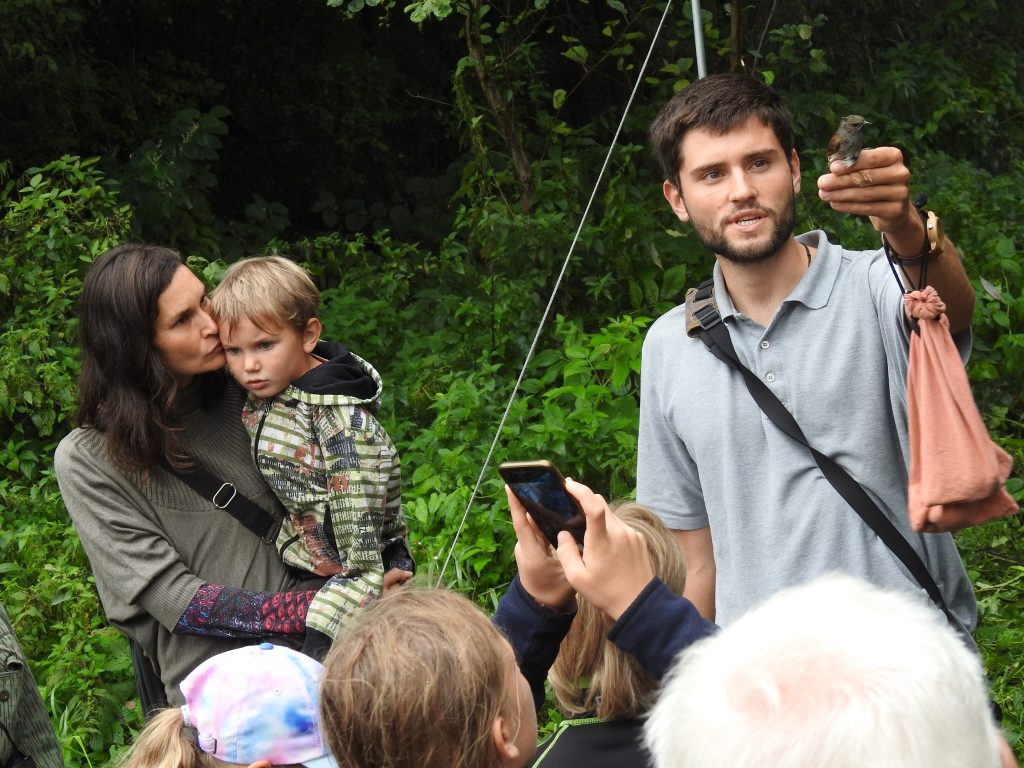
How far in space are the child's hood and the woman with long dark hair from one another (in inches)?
7.8

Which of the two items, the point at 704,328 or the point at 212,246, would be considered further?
the point at 212,246

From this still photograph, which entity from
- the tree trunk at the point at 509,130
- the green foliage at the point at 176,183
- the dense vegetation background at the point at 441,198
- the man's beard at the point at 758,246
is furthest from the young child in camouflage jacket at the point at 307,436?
the green foliage at the point at 176,183

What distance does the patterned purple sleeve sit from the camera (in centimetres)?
247

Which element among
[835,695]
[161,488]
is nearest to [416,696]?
[835,695]

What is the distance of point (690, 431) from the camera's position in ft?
7.73

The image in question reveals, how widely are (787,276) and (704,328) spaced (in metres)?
0.19

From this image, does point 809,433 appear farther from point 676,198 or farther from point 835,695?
point 835,695

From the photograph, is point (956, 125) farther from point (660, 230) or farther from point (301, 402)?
point (301, 402)

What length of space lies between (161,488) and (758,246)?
1.36 m

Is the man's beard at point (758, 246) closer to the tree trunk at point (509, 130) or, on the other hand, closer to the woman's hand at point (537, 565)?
the woman's hand at point (537, 565)

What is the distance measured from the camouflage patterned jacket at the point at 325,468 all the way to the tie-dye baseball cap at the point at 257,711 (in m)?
0.75

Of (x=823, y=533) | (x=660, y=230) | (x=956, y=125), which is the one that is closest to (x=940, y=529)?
(x=823, y=533)

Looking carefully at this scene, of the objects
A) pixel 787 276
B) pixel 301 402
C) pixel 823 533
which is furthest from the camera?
pixel 301 402

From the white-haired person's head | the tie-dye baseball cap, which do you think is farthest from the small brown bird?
the tie-dye baseball cap
